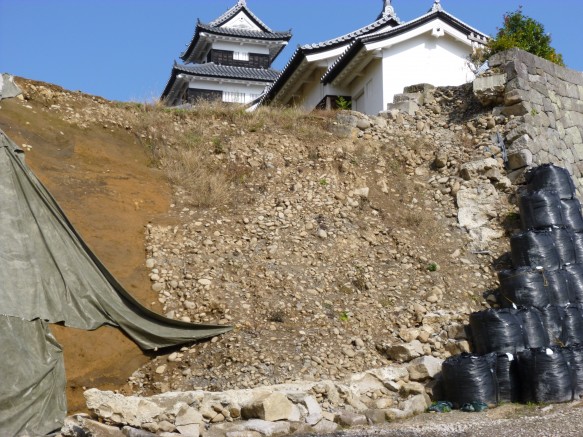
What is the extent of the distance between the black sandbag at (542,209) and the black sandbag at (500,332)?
87.5 inches

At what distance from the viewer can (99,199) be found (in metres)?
10.2

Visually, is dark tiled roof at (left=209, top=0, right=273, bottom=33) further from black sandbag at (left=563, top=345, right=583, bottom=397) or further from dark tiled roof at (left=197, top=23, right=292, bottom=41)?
black sandbag at (left=563, top=345, right=583, bottom=397)

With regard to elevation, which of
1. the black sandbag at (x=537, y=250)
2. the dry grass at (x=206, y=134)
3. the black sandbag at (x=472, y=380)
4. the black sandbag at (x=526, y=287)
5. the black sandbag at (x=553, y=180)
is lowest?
the black sandbag at (x=472, y=380)

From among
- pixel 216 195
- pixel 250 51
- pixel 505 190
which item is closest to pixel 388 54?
pixel 505 190

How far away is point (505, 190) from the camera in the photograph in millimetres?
11641

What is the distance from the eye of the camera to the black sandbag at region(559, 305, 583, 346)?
8.84 m

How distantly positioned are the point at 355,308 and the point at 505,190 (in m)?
3.78

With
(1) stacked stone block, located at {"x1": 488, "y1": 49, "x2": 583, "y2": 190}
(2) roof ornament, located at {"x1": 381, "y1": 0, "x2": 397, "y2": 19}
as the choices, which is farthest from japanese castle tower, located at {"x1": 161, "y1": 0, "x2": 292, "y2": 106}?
(1) stacked stone block, located at {"x1": 488, "y1": 49, "x2": 583, "y2": 190}

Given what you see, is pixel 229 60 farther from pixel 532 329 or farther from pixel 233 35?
pixel 532 329

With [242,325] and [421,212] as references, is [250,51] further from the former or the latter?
[242,325]

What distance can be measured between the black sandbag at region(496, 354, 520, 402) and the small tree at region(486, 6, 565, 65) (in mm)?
7822

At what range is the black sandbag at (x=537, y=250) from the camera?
966cm

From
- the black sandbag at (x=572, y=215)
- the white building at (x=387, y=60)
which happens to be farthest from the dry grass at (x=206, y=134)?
the black sandbag at (x=572, y=215)

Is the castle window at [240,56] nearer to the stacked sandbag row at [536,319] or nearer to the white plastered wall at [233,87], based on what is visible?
the white plastered wall at [233,87]
